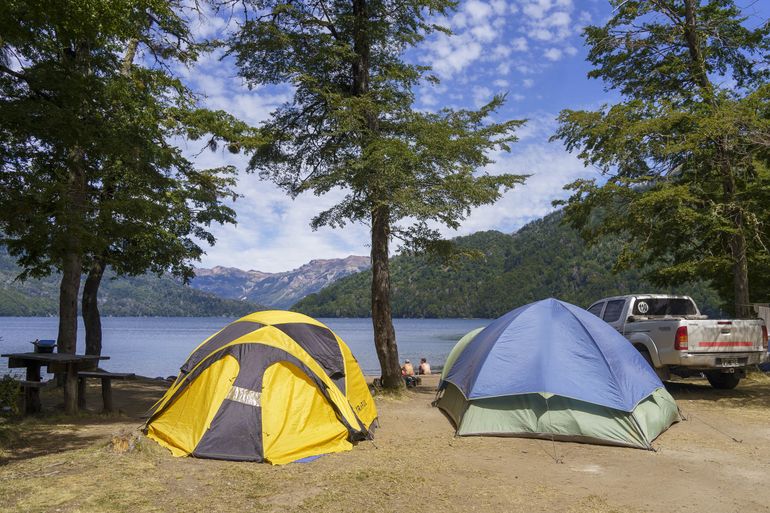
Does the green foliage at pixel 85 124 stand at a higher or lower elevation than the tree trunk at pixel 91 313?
higher

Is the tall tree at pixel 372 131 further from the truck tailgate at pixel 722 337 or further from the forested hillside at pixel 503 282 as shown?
the forested hillside at pixel 503 282

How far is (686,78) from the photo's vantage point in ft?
51.2

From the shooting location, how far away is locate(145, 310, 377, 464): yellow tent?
23.0ft

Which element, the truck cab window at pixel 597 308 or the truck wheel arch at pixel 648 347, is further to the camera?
the truck cab window at pixel 597 308

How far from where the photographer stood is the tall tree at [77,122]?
703cm

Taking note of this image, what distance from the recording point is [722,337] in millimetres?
11133

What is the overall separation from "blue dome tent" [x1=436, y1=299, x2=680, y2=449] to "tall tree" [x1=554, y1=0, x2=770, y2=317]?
18.7 ft

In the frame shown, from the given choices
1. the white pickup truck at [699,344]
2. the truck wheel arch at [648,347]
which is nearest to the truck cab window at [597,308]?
the white pickup truck at [699,344]

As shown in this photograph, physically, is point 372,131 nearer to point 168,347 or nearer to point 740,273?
point 740,273

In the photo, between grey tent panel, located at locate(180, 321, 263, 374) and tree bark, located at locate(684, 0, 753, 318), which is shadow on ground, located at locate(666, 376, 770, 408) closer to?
tree bark, located at locate(684, 0, 753, 318)

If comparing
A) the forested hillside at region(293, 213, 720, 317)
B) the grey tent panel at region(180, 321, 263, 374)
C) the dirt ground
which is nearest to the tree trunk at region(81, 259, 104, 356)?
the dirt ground

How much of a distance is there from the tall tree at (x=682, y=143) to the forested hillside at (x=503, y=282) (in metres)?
75.5

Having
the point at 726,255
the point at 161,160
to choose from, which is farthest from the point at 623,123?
the point at 161,160

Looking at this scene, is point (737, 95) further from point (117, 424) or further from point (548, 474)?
point (117, 424)
